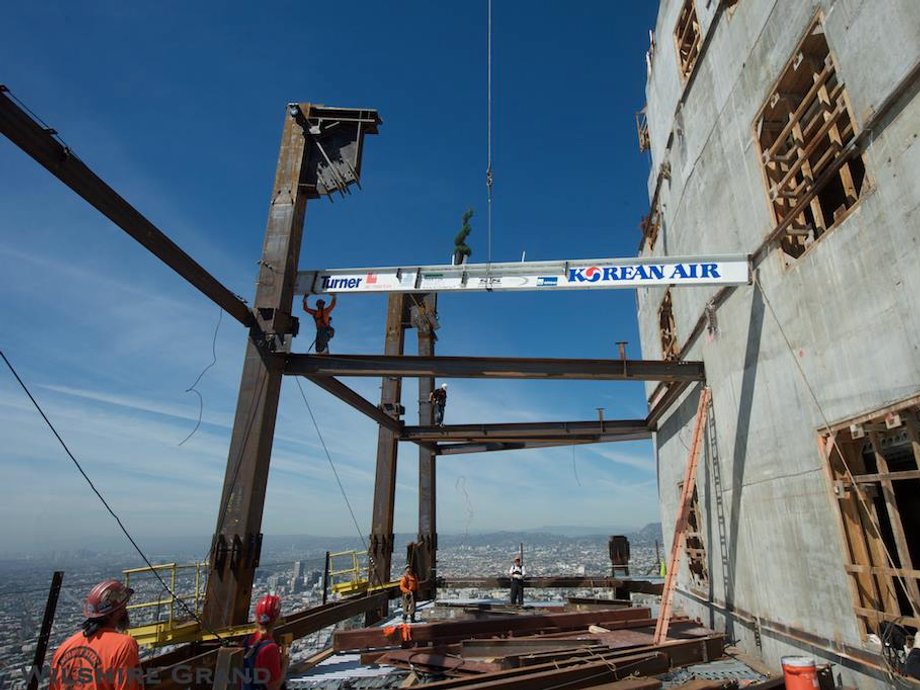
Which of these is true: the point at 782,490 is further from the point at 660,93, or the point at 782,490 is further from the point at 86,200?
the point at 660,93

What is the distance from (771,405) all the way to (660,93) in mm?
10262

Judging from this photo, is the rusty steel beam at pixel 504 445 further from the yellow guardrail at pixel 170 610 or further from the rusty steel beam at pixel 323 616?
the yellow guardrail at pixel 170 610

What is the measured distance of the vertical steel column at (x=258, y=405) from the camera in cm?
844

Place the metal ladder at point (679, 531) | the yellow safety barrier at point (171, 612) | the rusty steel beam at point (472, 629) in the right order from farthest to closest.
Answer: the rusty steel beam at point (472, 629), the metal ladder at point (679, 531), the yellow safety barrier at point (171, 612)

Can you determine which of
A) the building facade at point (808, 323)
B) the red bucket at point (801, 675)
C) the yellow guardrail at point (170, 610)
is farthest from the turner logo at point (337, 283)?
the red bucket at point (801, 675)

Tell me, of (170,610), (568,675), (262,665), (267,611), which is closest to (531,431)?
(568,675)

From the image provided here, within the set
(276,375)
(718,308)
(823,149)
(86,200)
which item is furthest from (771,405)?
(86,200)

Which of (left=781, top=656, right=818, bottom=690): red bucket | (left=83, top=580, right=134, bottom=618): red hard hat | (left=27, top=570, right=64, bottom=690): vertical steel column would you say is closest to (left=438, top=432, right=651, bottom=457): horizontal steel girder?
(left=781, top=656, right=818, bottom=690): red bucket

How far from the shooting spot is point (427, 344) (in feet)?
65.1

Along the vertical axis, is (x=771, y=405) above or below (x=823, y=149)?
below

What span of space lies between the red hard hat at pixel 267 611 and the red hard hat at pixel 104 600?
3.38 feet

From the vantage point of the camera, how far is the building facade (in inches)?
217

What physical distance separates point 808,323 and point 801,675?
4.14 metres

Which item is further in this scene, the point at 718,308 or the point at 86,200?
the point at 718,308
